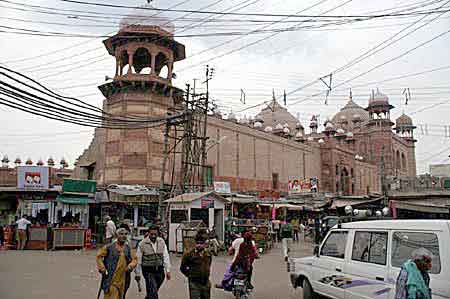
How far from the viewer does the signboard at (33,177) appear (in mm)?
21594

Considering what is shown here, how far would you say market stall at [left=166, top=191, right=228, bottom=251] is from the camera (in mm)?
19562

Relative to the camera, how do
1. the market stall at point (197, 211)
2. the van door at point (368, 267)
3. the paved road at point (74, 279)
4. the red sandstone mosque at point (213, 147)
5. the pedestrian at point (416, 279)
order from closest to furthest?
the pedestrian at point (416, 279)
the van door at point (368, 267)
the paved road at point (74, 279)
the market stall at point (197, 211)
the red sandstone mosque at point (213, 147)

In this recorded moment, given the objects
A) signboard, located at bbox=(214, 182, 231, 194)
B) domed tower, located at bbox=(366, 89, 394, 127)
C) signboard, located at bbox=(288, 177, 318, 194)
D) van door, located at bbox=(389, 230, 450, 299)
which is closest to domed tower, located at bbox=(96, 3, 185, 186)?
signboard, located at bbox=(214, 182, 231, 194)

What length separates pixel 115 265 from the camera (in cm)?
671

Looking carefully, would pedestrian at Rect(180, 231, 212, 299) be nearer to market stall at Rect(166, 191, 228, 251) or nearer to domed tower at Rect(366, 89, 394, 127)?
market stall at Rect(166, 191, 228, 251)

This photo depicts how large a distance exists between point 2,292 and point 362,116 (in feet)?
222

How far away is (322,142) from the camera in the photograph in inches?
2221

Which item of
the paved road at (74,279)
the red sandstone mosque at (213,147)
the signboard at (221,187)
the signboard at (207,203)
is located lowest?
the paved road at (74,279)

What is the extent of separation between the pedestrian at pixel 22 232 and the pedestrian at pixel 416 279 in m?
18.5

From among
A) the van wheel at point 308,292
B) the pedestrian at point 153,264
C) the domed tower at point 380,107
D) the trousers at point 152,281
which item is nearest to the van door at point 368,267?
the van wheel at point 308,292

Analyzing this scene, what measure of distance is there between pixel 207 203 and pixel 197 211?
578 mm

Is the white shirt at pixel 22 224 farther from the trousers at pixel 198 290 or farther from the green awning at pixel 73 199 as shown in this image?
the trousers at pixel 198 290

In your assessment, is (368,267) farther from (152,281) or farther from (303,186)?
(303,186)

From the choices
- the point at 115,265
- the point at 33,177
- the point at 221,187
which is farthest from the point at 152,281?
the point at 221,187
